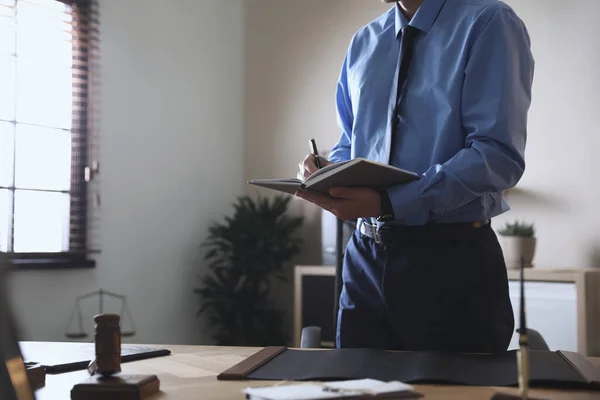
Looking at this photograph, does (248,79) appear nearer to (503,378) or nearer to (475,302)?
(475,302)

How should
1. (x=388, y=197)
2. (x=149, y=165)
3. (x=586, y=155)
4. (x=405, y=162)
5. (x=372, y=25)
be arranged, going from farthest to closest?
(x=149, y=165) → (x=586, y=155) → (x=372, y=25) → (x=405, y=162) → (x=388, y=197)

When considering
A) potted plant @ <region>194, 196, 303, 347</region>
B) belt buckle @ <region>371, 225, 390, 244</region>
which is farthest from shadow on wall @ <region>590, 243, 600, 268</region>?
belt buckle @ <region>371, 225, 390, 244</region>

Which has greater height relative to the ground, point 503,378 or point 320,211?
point 320,211

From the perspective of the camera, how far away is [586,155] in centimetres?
383

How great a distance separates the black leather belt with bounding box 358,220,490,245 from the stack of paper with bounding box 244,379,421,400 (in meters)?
0.62

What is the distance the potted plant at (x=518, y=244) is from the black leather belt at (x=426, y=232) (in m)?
2.12

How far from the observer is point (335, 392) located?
93 cm

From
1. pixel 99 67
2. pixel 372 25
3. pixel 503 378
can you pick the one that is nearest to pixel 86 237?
pixel 99 67

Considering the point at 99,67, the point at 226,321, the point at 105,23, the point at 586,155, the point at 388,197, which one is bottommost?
the point at 226,321

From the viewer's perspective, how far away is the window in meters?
3.70

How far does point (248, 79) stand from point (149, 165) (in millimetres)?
1179

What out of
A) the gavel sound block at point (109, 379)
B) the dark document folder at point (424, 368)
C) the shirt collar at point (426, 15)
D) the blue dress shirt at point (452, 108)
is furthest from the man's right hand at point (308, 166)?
the gavel sound block at point (109, 379)

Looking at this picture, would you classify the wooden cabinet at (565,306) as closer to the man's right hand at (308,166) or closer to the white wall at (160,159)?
the man's right hand at (308,166)

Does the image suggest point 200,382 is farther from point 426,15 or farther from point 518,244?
point 518,244
